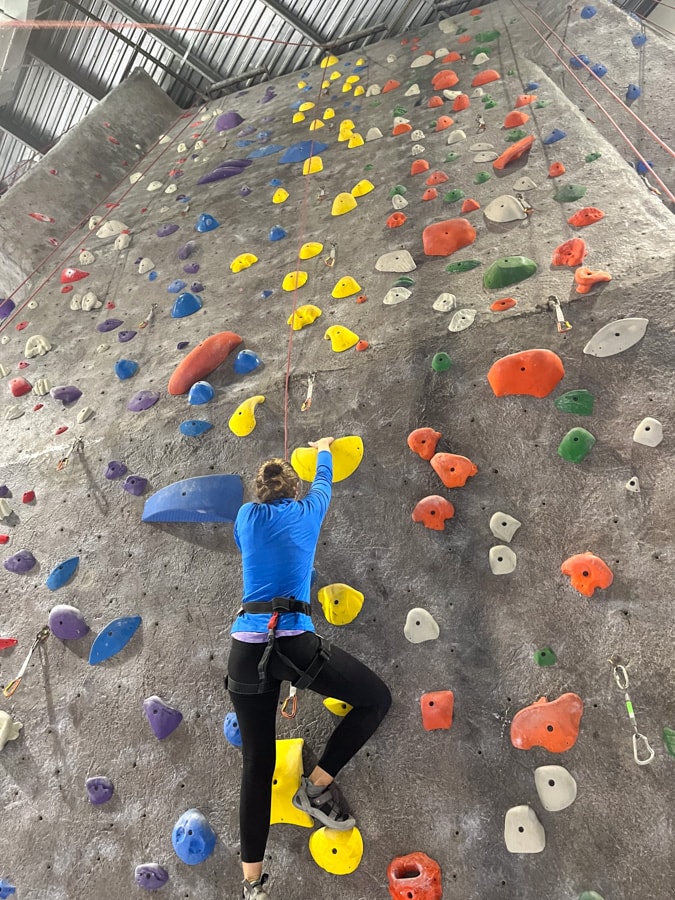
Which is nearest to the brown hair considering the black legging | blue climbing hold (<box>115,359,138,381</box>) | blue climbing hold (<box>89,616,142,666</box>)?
the black legging

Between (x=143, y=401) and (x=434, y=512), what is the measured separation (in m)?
1.81

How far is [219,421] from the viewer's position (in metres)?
2.85

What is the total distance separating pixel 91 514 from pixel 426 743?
6.37ft

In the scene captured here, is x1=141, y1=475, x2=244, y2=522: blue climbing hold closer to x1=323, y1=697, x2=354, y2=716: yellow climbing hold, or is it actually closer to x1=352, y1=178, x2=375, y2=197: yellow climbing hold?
x1=323, y1=697, x2=354, y2=716: yellow climbing hold

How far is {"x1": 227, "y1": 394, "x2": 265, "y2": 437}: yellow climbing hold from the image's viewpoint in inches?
107

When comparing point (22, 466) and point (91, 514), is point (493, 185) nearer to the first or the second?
point (91, 514)

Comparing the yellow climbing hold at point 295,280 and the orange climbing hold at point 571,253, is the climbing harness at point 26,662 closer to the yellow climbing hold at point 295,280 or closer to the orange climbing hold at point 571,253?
the yellow climbing hold at point 295,280

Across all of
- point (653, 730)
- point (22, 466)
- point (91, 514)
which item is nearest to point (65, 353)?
point (22, 466)

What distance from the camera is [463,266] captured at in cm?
281

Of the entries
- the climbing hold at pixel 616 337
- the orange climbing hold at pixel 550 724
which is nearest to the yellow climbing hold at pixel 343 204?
the climbing hold at pixel 616 337

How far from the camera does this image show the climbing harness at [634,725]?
64.5 inches

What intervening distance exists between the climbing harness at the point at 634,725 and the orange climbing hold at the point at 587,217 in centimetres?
198

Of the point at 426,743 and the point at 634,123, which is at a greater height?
the point at 634,123

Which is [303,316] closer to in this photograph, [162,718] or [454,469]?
[454,469]
